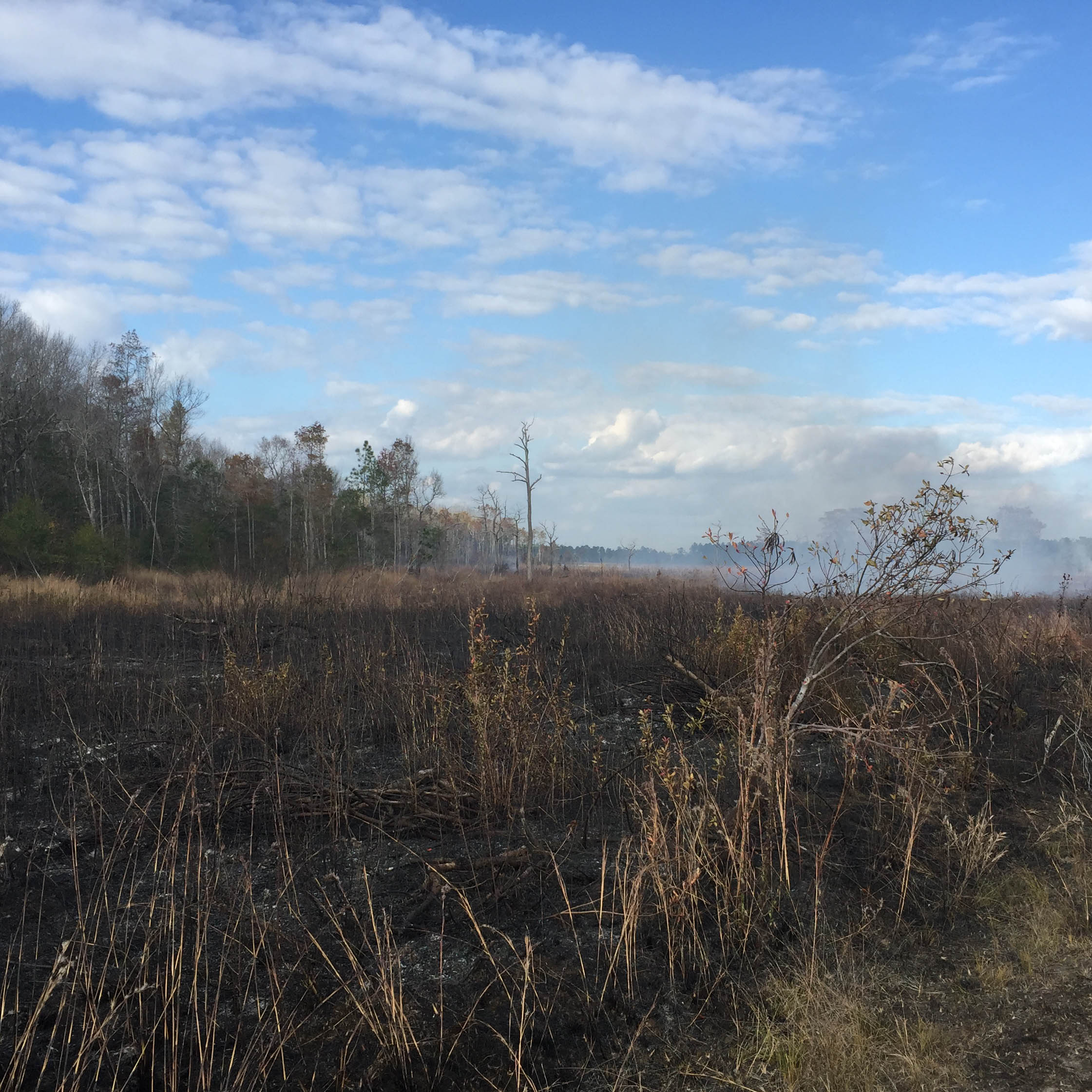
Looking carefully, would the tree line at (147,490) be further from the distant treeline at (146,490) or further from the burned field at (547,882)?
the burned field at (547,882)

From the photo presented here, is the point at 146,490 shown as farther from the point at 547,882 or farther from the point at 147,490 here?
the point at 547,882

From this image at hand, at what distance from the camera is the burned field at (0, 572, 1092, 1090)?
237 centimetres

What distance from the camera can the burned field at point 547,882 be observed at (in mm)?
2369

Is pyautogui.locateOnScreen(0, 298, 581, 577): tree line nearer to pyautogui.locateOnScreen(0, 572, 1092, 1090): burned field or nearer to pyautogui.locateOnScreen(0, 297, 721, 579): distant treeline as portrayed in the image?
pyautogui.locateOnScreen(0, 297, 721, 579): distant treeline

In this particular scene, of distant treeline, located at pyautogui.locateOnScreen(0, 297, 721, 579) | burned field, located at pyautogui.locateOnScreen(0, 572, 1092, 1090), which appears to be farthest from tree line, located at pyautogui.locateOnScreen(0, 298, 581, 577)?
burned field, located at pyautogui.locateOnScreen(0, 572, 1092, 1090)

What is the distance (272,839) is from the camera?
4012 mm

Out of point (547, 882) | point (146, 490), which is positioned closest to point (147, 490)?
point (146, 490)

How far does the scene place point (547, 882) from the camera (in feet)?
11.5

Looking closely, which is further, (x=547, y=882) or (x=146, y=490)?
(x=146, y=490)

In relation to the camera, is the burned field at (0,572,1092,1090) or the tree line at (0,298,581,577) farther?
the tree line at (0,298,581,577)

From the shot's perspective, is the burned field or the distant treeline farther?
the distant treeline

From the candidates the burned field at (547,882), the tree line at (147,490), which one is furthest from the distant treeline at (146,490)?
the burned field at (547,882)

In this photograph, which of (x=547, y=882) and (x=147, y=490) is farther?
(x=147, y=490)

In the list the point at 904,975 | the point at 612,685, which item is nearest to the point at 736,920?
the point at 904,975
